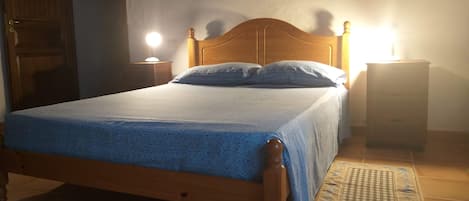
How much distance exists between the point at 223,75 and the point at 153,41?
3.69 ft

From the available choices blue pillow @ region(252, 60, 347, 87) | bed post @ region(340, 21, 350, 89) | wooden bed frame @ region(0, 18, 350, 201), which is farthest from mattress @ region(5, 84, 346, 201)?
bed post @ region(340, 21, 350, 89)

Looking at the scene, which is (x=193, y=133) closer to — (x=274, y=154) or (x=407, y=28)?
(x=274, y=154)

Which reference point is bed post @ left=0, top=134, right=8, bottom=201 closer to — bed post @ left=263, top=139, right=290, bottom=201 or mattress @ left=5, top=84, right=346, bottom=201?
mattress @ left=5, top=84, right=346, bottom=201

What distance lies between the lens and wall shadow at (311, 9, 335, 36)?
363 cm

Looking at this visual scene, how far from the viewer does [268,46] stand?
12.5 ft

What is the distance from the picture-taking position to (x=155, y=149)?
69.2 inches

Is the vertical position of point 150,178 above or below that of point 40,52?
below

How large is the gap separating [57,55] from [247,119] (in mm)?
3062

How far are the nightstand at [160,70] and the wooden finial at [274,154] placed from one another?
2.63 meters

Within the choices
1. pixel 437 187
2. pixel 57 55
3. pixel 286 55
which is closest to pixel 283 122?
pixel 437 187

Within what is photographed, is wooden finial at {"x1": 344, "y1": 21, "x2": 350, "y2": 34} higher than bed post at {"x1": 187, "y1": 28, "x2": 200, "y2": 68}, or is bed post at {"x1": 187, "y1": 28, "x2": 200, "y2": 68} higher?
wooden finial at {"x1": 344, "y1": 21, "x2": 350, "y2": 34}

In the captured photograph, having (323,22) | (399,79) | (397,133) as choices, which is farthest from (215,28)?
(397,133)

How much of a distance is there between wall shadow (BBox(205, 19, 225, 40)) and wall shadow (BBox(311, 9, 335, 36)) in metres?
0.95

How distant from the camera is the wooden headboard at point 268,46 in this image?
11.8 feet
